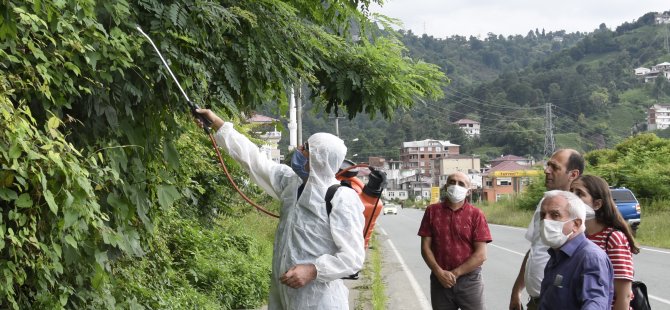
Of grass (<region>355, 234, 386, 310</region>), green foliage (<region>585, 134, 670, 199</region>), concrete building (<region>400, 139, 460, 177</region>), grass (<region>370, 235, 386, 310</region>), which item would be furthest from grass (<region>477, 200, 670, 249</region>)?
concrete building (<region>400, 139, 460, 177</region>)

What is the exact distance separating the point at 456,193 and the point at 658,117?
461 ft

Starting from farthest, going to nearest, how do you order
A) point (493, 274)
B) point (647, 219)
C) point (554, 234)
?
point (647, 219) → point (493, 274) → point (554, 234)

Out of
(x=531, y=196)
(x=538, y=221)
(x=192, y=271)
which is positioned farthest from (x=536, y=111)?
(x=538, y=221)

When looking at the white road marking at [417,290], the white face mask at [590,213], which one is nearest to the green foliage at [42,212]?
the white face mask at [590,213]

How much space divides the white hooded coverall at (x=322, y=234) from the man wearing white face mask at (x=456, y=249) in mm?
2298

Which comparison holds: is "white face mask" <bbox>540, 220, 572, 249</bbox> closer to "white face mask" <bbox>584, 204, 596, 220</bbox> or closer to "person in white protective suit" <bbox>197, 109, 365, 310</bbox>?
"white face mask" <bbox>584, 204, 596, 220</bbox>

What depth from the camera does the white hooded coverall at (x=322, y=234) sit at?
4.22 m

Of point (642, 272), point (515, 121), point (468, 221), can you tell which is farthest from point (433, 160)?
point (468, 221)

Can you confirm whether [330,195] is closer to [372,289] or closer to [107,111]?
[107,111]

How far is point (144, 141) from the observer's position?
196 inches

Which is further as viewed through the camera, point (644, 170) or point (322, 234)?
point (644, 170)

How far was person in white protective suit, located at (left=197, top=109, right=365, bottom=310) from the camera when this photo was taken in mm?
4203

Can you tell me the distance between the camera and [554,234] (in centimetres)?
417

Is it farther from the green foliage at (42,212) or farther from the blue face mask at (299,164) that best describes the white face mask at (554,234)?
the green foliage at (42,212)
